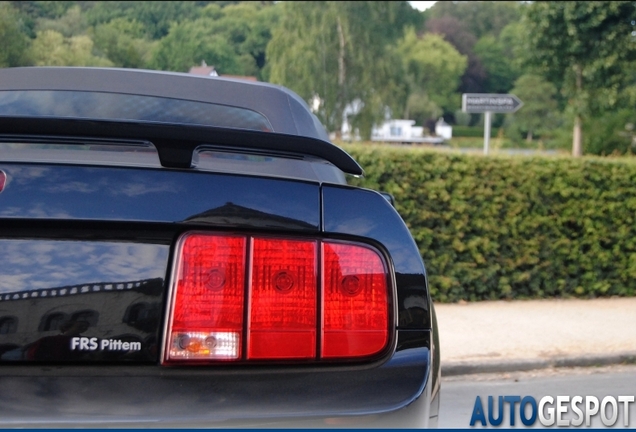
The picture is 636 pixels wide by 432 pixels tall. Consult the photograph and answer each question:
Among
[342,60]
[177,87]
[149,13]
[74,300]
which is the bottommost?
[74,300]

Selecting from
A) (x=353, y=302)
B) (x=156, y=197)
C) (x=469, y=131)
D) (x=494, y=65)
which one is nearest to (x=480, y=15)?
(x=494, y=65)

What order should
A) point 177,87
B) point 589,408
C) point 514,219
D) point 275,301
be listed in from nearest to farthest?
point 275,301 < point 177,87 < point 589,408 < point 514,219

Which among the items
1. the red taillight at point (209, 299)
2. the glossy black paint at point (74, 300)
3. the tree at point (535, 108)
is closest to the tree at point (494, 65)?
the tree at point (535, 108)

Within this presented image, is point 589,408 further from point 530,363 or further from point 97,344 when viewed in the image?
point 97,344

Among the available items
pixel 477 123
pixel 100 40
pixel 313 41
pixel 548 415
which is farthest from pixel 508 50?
pixel 548 415

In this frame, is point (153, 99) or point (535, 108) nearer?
point (153, 99)

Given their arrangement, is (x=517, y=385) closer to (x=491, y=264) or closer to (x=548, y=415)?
(x=548, y=415)

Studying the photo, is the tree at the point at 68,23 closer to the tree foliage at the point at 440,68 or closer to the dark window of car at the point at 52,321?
the dark window of car at the point at 52,321

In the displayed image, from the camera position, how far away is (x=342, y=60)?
149 ft

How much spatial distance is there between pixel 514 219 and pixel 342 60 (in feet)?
126

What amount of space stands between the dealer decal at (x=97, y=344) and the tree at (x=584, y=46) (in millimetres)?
19825

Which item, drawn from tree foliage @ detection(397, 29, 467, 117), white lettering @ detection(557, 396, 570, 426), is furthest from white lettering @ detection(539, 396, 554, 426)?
tree foliage @ detection(397, 29, 467, 117)

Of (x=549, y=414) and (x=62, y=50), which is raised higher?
(x=62, y=50)

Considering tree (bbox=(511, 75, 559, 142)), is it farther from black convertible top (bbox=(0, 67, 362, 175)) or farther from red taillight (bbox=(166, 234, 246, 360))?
red taillight (bbox=(166, 234, 246, 360))
